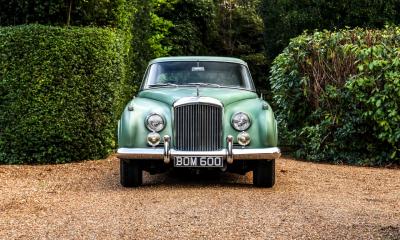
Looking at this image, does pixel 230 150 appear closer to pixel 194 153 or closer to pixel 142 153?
pixel 194 153

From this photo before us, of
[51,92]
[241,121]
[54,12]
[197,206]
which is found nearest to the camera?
[197,206]

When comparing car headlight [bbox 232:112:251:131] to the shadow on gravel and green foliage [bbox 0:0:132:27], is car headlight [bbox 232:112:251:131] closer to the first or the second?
the shadow on gravel

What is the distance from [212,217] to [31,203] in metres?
2.40

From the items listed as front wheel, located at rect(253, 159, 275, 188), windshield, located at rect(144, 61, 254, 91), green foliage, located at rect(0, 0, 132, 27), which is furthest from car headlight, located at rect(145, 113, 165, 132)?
green foliage, located at rect(0, 0, 132, 27)

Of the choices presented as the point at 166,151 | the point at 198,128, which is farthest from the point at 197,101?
the point at 166,151

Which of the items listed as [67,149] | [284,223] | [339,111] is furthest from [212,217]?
[339,111]

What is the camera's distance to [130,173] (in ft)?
30.4

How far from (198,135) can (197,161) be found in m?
0.32

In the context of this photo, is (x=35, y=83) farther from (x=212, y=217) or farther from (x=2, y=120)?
(x=212, y=217)

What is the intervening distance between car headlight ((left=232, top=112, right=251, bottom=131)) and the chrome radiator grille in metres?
0.19

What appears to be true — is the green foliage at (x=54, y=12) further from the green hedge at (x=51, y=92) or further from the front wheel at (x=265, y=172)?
the front wheel at (x=265, y=172)

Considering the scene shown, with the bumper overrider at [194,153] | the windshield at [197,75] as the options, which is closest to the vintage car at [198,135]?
the bumper overrider at [194,153]

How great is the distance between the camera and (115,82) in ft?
43.6

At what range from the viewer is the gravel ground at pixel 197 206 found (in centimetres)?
636
